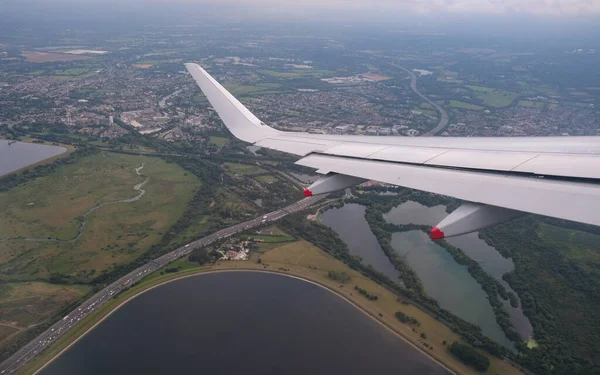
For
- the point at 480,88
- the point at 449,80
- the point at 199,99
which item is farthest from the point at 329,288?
the point at 449,80

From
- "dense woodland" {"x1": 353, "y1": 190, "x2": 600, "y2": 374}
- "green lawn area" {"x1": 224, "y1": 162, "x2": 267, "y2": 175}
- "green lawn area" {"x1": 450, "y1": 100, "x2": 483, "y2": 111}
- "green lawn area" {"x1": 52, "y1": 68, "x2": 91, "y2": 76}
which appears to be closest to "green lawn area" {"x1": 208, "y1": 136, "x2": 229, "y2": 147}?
"green lawn area" {"x1": 224, "y1": 162, "x2": 267, "y2": 175}

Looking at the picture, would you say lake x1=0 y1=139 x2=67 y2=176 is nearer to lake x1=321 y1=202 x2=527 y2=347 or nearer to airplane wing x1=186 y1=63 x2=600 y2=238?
lake x1=321 y1=202 x2=527 y2=347

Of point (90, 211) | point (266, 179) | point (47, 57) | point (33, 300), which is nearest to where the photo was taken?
point (33, 300)

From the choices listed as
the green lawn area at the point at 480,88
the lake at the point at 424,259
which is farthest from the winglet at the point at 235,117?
the green lawn area at the point at 480,88

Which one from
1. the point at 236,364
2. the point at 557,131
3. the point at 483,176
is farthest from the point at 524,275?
the point at 557,131

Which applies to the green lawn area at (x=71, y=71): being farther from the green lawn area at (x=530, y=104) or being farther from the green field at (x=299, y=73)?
the green lawn area at (x=530, y=104)

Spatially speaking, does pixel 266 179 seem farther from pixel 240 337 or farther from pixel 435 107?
pixel 435 107

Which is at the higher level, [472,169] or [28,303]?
[472,169]
